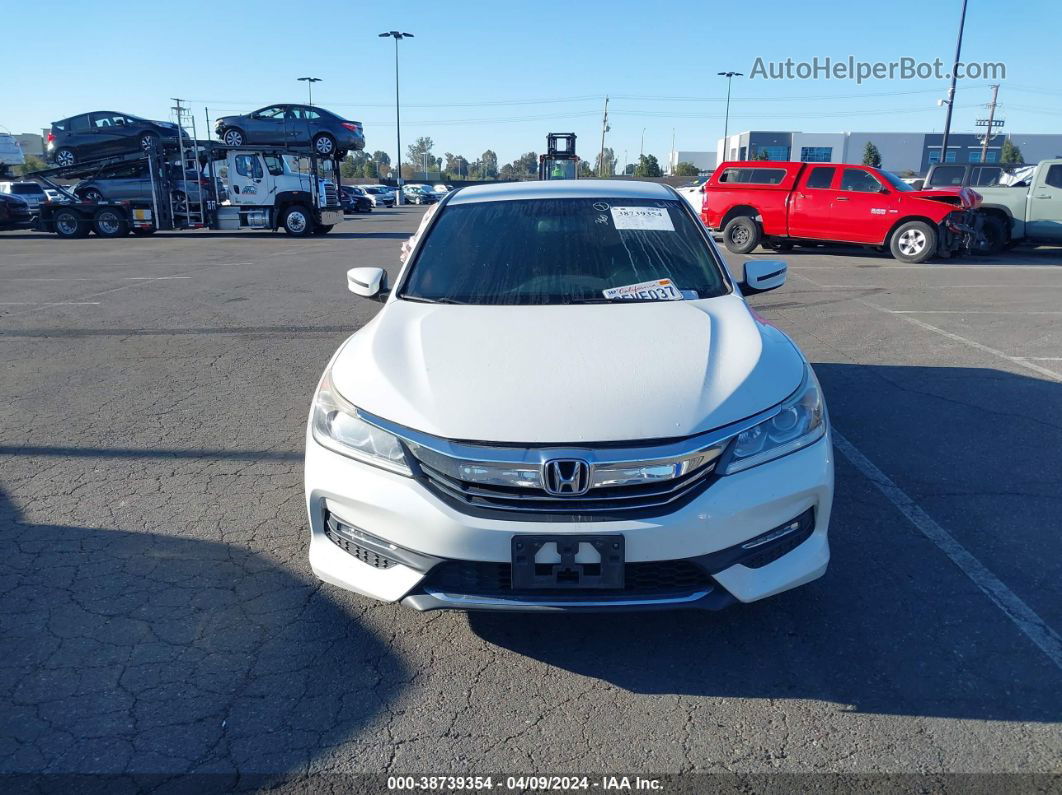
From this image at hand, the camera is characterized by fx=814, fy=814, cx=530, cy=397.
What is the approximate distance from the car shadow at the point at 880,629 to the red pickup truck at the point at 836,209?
12624 millimetres

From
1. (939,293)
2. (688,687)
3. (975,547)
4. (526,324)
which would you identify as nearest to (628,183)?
(526,324)

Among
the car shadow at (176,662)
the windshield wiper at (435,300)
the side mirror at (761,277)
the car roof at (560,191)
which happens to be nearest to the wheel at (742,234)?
the car roof at (560,191)

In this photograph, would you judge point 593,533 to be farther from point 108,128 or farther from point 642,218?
point 108,128

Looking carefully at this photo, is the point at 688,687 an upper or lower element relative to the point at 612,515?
lower

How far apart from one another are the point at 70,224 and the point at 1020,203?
25.6 meters

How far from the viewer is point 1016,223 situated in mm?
16719

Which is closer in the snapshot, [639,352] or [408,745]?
[408,745]

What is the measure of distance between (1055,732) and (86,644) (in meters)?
3.32

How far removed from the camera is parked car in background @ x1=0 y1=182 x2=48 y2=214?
27506 millimetres

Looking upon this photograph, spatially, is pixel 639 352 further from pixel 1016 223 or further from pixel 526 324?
pixel 1016 223

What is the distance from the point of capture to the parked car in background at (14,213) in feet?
86.0

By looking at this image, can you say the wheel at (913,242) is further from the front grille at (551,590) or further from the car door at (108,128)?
the car door at (108,128)

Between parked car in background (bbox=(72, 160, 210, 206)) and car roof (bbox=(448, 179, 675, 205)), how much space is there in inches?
906

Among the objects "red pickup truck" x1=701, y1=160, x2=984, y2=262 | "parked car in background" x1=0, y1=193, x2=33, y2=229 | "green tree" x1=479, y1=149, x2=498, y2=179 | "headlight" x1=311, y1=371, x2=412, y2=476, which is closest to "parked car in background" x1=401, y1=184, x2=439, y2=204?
"parked car in background" x1=0, y1=193, x2=33, y2=229
